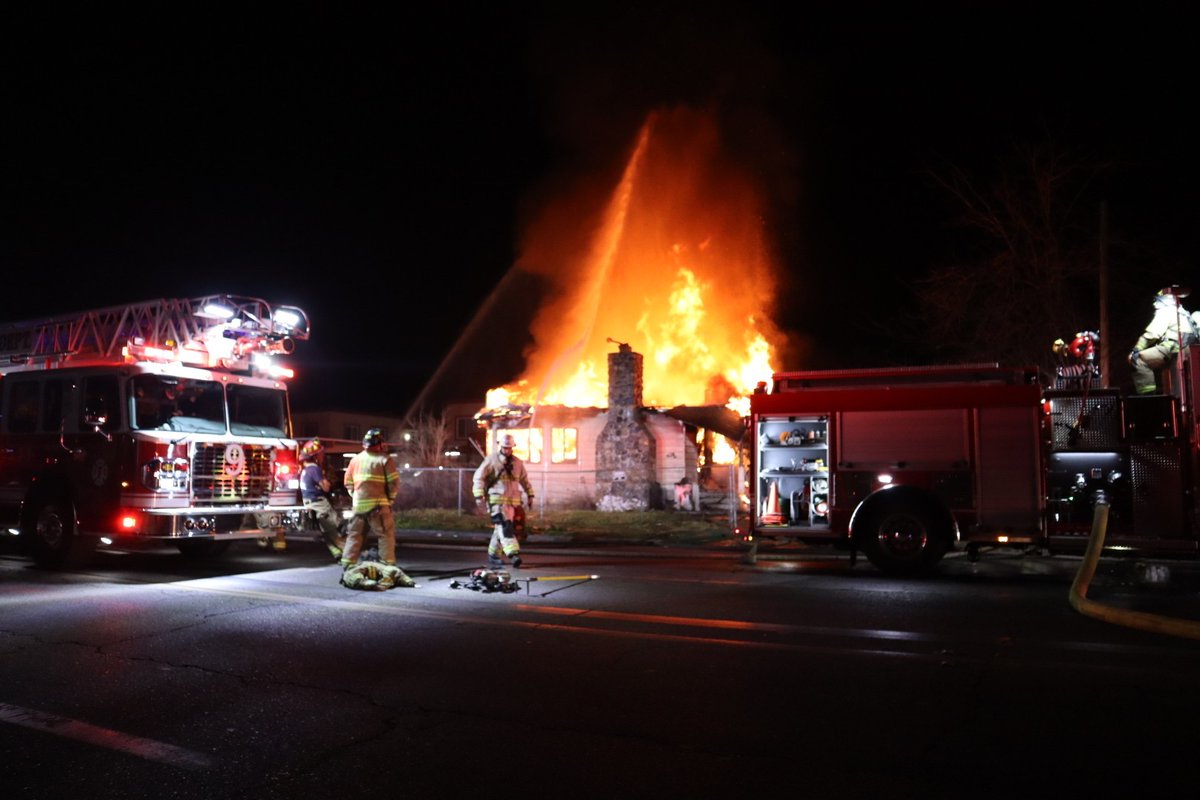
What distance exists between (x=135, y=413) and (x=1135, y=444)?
38.5 feet

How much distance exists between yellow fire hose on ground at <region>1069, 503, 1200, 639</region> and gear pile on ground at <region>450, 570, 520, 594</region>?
17.2 ft

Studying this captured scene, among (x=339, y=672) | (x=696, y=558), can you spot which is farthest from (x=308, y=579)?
(x=696, y=558)

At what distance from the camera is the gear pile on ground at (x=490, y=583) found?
8.74m

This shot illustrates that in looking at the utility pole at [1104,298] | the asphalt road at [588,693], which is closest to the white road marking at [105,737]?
the asphalt road at [588,693]

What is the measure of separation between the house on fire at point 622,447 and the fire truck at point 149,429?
11.4m

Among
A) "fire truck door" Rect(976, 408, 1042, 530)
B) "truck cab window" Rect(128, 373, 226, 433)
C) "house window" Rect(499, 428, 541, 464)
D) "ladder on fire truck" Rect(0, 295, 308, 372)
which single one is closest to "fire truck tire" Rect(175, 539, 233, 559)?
"truck cab window" Rect(128, 373, 226, 433)

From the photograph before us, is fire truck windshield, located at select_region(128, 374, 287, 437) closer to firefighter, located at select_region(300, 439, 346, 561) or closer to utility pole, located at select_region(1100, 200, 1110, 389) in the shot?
firefighter, located at select_region(300, 439, 346, 561)

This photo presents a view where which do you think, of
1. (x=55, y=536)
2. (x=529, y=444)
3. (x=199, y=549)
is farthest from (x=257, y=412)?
(x=529, y=444)

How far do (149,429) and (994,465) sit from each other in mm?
9990

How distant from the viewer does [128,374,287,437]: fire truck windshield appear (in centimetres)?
1031

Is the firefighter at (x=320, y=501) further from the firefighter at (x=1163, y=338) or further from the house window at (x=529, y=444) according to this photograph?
the house window at (x=529, y=444)

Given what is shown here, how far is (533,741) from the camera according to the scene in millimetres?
4254

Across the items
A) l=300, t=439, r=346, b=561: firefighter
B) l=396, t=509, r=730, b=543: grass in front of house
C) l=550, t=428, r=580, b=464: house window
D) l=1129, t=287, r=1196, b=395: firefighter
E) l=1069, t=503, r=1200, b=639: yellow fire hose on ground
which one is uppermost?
l=1129, t=287, r=1196, b=395: firefighter

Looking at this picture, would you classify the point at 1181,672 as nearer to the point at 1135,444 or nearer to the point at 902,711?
the point at 902,711
